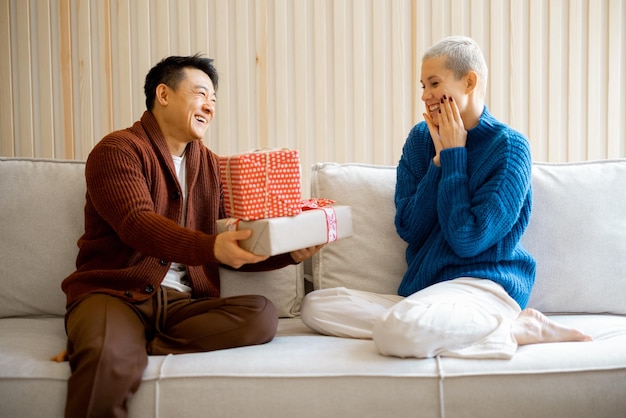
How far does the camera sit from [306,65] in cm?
289

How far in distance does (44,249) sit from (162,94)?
618mm

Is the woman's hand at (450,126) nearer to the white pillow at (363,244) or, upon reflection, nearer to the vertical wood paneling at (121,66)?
the white pillow at (363,244)

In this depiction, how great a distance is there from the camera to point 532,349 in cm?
166

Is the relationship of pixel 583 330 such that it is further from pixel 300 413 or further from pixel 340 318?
pixel 300 413

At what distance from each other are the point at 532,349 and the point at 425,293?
12.2 inches

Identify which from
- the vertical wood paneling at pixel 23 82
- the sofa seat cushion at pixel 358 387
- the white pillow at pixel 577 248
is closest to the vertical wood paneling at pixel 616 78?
the white pillow at pixel 577 248

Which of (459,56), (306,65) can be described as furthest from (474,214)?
(306,65)

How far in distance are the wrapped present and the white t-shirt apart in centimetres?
43

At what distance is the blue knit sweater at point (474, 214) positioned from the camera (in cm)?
189

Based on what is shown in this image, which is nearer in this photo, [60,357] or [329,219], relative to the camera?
[60,357]

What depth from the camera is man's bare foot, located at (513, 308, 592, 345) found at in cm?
173

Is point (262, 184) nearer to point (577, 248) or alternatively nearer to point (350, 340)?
point (350, 340)

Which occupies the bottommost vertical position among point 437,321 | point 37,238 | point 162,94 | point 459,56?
point 437,321

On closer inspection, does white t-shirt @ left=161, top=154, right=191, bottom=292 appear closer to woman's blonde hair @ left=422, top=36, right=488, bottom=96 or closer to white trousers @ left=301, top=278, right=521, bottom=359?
white trousers @ left=301, top=278, right=521, bottom=359
